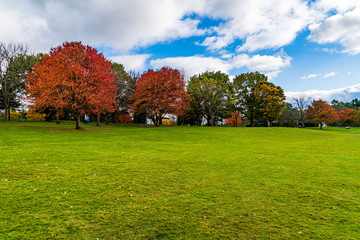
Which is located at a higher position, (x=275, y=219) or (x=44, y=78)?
(x=44, y=78)

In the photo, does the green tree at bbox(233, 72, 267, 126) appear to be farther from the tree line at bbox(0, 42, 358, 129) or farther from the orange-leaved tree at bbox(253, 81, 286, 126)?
the orange-leaved tree at bbox(253, 81, 286, 126)

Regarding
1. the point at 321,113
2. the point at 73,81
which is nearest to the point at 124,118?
the point at 73,81

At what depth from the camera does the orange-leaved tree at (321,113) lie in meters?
62.9

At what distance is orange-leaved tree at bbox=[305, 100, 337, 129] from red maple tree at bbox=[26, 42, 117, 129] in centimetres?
6696

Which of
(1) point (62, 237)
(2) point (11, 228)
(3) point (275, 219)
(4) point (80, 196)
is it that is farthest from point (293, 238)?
(2) point (11, 228)

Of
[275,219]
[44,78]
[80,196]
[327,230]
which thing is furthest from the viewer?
[44,78]

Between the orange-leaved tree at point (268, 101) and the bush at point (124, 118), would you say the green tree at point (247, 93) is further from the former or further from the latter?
the bush at point (124, 118)

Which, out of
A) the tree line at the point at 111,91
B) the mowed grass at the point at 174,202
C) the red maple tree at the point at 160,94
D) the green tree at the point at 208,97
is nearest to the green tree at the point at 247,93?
the tree line at the point at 111,91

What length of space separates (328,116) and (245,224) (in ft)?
247

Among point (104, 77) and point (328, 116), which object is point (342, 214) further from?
point (328, 116)

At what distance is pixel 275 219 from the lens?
5.12 meters

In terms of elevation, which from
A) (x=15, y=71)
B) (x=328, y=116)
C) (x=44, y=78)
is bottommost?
(x=328, y=116)

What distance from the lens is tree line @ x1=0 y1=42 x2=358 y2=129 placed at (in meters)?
29.6

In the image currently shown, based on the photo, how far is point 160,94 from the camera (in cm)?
4447
